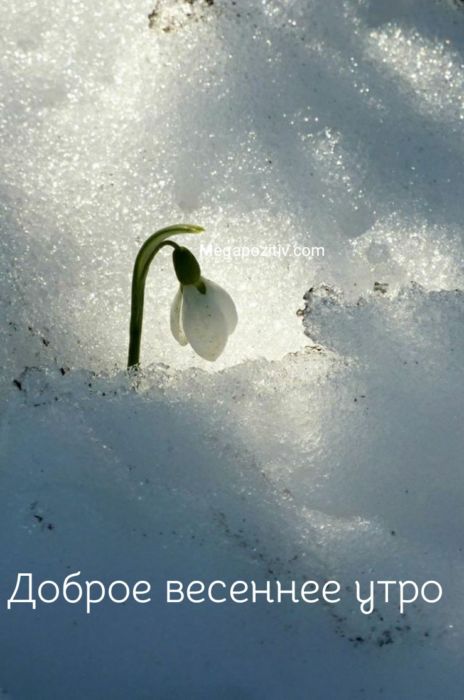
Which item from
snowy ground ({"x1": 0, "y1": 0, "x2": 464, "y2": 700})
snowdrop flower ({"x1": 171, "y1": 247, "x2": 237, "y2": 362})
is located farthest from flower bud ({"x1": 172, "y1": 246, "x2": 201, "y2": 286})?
snowy ground ({"x1": 0, "y1": 0, "x2": 464, "y2": 700})

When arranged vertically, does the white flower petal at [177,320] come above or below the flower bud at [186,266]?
below

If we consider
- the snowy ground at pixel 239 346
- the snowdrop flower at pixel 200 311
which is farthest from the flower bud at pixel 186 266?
the snowy ground at pixel 239 346

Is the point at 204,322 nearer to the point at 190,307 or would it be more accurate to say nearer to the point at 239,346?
the point at 190,307

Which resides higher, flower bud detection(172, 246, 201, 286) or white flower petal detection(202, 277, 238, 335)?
flower bud detection(172, 246, 201, 286)

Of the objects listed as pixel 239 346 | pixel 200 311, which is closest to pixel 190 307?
pixel 200 311

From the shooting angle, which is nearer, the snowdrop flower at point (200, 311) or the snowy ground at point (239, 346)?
the snowy ground at point (239, 346)

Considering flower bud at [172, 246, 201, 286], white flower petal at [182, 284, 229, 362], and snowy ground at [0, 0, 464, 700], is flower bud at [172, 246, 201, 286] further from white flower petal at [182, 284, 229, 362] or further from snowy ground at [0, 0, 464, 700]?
snowy ground at [0, 0, 464, 700]

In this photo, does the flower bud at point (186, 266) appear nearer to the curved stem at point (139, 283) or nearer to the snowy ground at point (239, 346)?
the curved stem at point (139, 283)

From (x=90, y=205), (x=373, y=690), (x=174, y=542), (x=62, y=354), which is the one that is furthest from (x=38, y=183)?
(x=373, y=690)

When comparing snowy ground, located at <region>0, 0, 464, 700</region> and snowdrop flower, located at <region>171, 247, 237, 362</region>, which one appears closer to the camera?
snowy ground, located at <region>0, 0, 464, 700</region>
